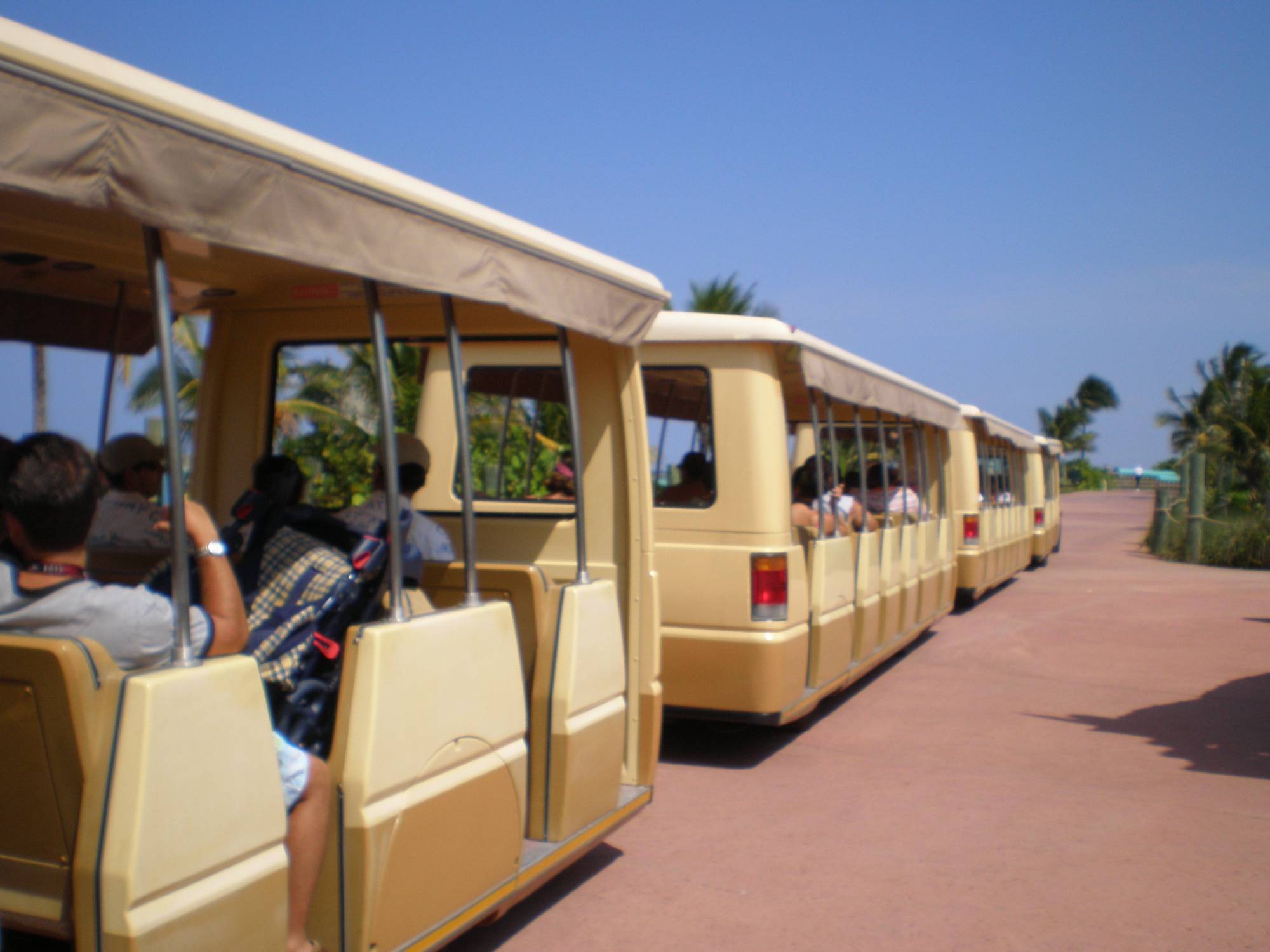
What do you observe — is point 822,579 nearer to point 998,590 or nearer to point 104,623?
point 104,623

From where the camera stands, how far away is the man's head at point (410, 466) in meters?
4.31

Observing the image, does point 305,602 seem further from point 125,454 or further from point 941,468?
point 941,468

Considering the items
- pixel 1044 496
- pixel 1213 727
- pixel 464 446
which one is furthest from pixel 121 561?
pixel 1044 496

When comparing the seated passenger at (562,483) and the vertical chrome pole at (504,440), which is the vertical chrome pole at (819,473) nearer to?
the seated passenger at (562,483)

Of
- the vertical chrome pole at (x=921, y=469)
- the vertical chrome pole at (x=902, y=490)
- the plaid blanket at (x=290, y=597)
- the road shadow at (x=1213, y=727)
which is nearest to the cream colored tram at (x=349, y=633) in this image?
the plaid blanket at (x=290, y=597)

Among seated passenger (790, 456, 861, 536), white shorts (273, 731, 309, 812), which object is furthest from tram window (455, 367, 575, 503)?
white shorts (273, 731, 309, 812)

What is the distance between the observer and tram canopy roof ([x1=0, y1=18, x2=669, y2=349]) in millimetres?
2225

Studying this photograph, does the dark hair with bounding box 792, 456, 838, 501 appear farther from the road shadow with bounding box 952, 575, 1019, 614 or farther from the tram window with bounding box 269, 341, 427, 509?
the road shadow with bounding box 952, 575, 1019, 614

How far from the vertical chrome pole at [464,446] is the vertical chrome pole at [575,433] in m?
0.63

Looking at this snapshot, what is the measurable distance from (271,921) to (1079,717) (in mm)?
6637

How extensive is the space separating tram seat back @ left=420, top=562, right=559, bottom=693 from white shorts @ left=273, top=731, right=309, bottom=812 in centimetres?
136

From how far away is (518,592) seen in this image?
14.3 feet

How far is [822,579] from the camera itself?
7262 millimetres

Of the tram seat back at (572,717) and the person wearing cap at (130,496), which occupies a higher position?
the person wearing cap at (130,496)
